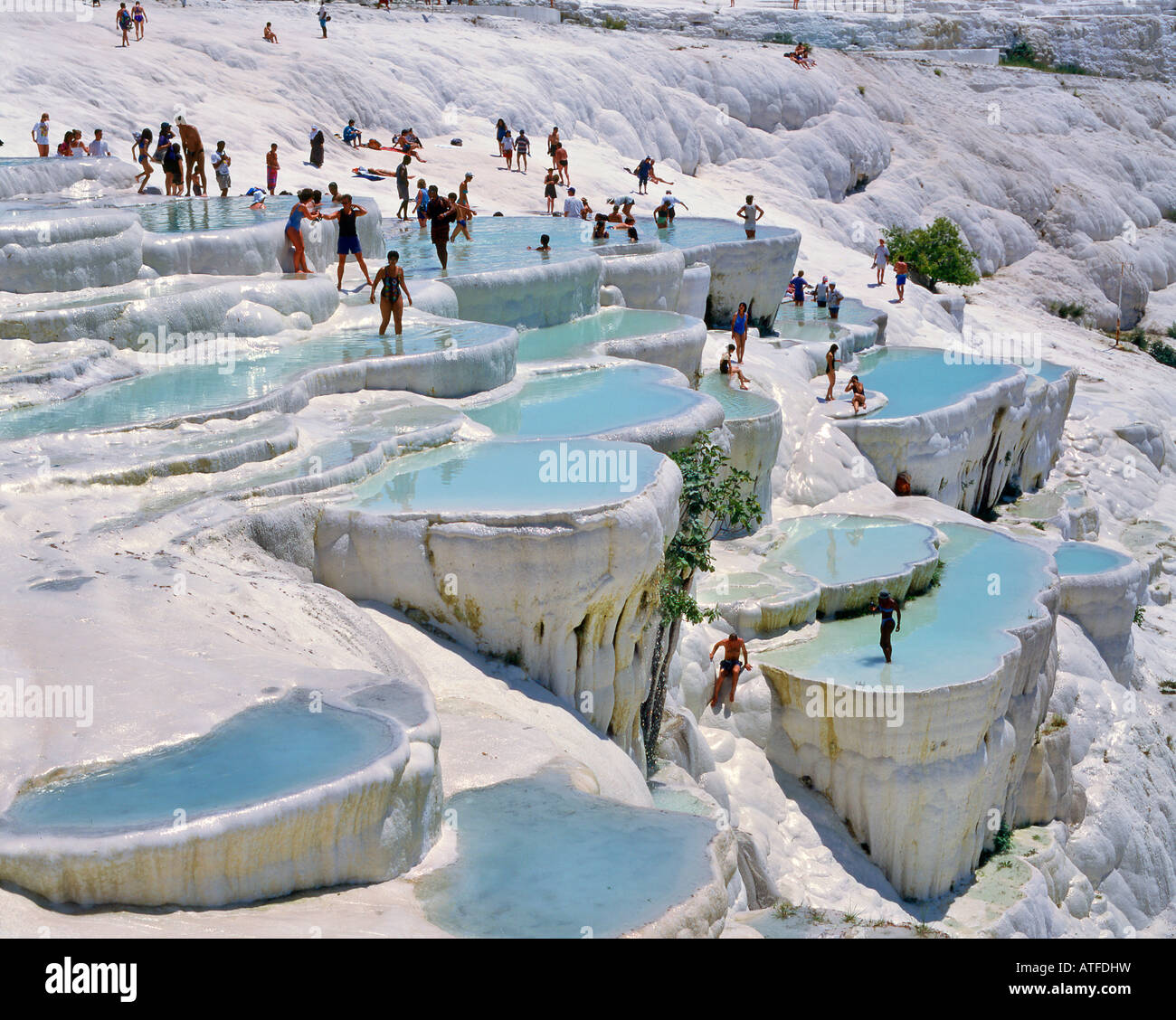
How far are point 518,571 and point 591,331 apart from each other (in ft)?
23.8

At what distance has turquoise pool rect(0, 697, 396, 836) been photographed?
5.60m

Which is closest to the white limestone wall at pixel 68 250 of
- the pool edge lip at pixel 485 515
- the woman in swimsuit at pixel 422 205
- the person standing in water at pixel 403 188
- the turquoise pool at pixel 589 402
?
the turquoise pool at pixel 589 402

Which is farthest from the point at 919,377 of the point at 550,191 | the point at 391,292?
the point at 391,292

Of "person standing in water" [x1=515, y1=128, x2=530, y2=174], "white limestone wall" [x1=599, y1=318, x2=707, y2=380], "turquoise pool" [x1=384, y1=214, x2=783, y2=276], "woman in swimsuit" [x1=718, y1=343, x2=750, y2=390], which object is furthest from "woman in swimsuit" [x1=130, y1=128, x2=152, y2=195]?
"woman in swimsuit" [x1=718, y1=343, x2=750, y2=390]

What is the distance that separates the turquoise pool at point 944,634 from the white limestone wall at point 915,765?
0.21 metres

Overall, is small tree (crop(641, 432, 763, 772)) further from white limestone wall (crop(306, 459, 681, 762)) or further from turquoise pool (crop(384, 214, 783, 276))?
turquoise pool (crop(384, 214, 783, 276))

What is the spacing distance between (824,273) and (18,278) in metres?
16.8

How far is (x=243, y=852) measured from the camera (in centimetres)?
568

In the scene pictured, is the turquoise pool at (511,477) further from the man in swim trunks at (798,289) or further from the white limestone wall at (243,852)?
the man in swim trunks at (798,289)

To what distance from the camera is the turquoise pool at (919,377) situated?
748 inches

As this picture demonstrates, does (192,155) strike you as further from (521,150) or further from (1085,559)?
(1085,559)

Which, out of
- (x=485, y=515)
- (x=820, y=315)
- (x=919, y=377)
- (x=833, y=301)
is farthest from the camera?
(x=820, y=315)
